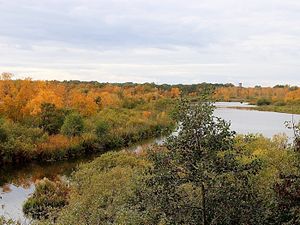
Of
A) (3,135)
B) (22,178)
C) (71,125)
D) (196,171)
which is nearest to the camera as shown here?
(196,171)

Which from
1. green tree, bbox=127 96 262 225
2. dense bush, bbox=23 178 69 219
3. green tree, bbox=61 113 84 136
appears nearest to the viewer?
green tree, bbox=127 96 262 225

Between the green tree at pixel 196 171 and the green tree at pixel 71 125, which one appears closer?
the green tree at pixel 196 171

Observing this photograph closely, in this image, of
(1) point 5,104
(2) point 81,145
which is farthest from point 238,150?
(1) point 5,104

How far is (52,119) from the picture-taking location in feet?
195

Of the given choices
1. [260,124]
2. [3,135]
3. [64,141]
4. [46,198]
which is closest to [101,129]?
[64,141]

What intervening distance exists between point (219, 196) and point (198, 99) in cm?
376

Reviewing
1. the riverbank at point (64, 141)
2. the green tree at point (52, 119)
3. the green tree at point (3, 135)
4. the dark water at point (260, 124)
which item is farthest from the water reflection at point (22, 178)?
the dark water at point (260, 124)

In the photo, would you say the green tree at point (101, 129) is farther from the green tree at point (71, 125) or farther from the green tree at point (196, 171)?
the green tree at point (196, 171)

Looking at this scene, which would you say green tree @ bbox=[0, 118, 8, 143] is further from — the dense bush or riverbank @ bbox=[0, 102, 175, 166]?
the dense bush

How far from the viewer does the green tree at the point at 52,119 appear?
58.3m

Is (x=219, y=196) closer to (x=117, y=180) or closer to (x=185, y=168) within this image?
(x=185, y=168)

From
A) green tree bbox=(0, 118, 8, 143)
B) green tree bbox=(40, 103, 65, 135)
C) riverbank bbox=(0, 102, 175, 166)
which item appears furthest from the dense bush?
green tree bbox=(40, 103, 65, 135)

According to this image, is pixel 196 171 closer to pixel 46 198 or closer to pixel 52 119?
pixel 46 198

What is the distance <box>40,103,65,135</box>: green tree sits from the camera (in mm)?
58344
